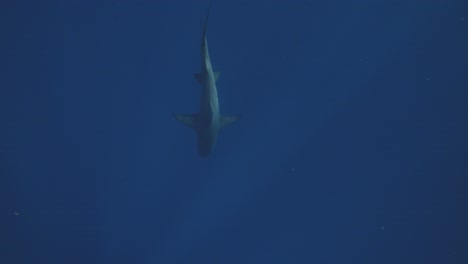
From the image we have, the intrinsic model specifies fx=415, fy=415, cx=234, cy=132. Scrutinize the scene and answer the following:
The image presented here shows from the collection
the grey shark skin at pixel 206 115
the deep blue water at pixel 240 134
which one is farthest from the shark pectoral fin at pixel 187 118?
the deep blue water at pixel 240 134

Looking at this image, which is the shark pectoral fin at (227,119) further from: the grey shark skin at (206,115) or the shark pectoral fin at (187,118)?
the shark pectoral fin at (187,118)

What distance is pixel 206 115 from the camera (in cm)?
795

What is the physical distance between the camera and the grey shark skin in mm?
7746

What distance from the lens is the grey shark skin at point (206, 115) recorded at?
7.75 metres

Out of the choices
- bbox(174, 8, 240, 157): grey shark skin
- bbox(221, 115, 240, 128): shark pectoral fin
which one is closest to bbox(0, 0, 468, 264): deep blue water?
bbox(221, 115, 240, 128): shark pectoral fin

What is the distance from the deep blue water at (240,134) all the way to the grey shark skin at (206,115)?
11.0 feet

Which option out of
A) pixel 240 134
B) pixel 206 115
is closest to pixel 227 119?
pixel 206 115

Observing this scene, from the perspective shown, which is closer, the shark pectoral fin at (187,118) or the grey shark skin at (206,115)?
the grey shark skin at (206,115)

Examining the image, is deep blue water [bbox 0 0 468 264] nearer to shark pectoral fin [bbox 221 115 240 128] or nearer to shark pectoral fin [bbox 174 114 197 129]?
shark pectoral fin [bbox 221 115 240 128]

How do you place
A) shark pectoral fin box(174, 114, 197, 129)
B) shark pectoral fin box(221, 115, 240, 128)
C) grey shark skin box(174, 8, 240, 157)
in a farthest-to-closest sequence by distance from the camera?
shark pectoral fin box(221, 115, 240, 128), shark pectoral fin box(174, 114, 197, 129), grey shark skin box(174, 8, 240, 157)

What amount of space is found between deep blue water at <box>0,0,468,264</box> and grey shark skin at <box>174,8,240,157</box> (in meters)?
3.34

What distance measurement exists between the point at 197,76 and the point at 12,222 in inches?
303

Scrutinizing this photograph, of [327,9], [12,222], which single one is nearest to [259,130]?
[327,9]

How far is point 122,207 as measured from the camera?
12.1 metres
